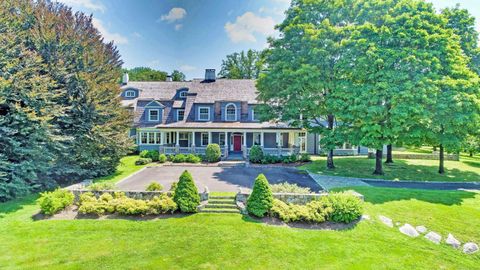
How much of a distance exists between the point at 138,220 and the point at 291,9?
793 inches

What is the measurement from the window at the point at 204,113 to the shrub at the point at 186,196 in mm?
17923

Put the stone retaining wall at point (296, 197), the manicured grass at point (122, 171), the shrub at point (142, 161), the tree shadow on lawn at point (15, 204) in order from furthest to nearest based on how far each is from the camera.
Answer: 1. the shrub at point (142, 161)
2. the manicured grass at point (122, 171)
3. the stone retaining wall at point (296, 197)
4. the tree shadow on lawn at point (15, 204)

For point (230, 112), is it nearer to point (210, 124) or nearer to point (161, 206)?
point (210, 124)

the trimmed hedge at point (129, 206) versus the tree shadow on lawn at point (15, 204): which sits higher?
the trimmed hedge at point (129, 206)

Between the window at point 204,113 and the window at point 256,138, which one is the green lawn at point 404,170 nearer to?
the window at point 256,138

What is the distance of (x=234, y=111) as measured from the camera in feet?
95.1

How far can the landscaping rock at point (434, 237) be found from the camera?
9836mm

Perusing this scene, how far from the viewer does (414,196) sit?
1318 cm

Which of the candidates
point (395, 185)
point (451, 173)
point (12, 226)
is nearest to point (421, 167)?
point (451, 173)

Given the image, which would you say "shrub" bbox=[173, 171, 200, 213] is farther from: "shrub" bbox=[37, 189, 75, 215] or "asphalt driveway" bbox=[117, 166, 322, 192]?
"shrub" bbox=[37, 189, 75, 215]

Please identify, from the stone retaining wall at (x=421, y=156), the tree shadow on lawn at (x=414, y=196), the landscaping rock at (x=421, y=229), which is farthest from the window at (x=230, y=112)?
the landscaping rock at (x=421, y=229)

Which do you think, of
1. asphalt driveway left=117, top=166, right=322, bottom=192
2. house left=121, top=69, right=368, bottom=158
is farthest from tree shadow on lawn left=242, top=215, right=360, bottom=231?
house left=121, top=69, right=368, bottom=158

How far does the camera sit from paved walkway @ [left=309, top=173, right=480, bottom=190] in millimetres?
15945

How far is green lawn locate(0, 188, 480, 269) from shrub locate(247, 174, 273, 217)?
534 millimetres
